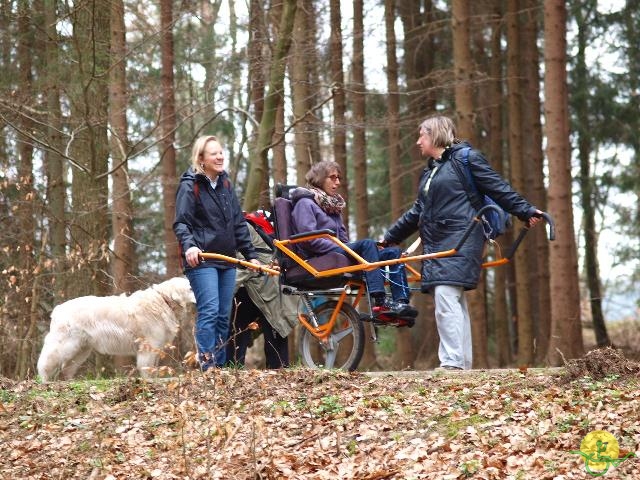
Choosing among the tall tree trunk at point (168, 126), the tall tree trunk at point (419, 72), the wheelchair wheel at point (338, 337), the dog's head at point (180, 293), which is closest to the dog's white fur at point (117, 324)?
the dog's head at point (180, 293)

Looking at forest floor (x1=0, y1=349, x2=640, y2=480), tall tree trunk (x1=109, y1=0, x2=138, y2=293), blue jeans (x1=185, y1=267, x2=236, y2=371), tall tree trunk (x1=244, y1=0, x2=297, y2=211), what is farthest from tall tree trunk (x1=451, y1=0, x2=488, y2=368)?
forest floor (x1=0, y1=349, x2=640, y2=480)

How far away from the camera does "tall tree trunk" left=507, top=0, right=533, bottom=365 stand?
55.0 ft

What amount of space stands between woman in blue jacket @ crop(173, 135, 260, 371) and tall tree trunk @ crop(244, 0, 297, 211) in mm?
3663

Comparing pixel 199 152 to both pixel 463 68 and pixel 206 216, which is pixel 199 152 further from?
pixel 463 68

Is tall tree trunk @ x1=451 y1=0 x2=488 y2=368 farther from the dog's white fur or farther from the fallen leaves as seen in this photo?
the fallen leaves

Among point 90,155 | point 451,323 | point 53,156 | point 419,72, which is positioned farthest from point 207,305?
point 419,72

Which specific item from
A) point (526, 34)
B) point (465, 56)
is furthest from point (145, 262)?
point (526, 34)

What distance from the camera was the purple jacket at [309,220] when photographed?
7.81 metres

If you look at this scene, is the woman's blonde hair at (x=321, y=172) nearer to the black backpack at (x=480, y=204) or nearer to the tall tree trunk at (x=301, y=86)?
the black backpack at (x=480, y=204)

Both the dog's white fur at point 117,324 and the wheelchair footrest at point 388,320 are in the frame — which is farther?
the dog's white fur at point 117,324

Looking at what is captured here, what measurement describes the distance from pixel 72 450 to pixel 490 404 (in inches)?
107

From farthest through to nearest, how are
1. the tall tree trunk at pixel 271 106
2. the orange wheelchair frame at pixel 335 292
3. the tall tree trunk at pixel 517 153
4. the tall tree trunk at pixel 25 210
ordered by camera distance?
1. the tall tree trunk at pixel 517 153
2. the tall tree trunk at pixel 271 106
3. the tall tree trunk at pixel 25 210
4. the orange wheelchair frame at pixel 335 292

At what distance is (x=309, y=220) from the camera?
784 cm

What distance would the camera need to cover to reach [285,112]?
15477mm
